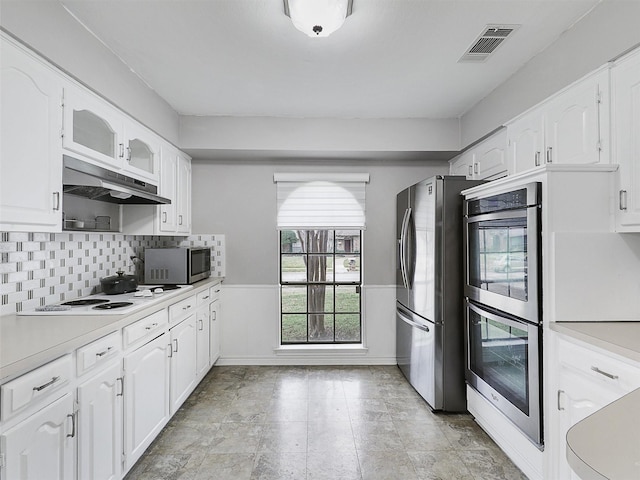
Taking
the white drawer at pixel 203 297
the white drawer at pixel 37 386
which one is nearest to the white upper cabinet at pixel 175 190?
the white drawer at pixel 203 297

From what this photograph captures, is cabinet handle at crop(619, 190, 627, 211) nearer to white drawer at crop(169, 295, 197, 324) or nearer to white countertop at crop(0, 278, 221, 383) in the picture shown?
white countertop at crop(0, 278, 221, 383)

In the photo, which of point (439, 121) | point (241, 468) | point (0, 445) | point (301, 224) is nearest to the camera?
point (0, 445)

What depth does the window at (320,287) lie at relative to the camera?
400 centimetres

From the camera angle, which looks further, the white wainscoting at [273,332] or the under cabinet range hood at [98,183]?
the white wainscoting at [273,332]

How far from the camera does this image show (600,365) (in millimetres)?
1514

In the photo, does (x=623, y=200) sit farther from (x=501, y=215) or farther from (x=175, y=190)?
(x=175, y=190)

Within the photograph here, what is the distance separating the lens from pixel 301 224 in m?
3.87

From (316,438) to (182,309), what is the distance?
1349 millimetres

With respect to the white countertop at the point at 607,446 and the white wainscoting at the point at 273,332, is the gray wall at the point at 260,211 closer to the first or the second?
the white wainscoting at the point at 273,332

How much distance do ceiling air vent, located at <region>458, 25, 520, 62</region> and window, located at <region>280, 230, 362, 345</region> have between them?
6.84 feet

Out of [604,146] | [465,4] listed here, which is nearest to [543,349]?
[604,146]

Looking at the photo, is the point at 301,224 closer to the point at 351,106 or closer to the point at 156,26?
the point at 351,106

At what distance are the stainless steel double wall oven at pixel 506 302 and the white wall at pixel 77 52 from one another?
8.14 feet

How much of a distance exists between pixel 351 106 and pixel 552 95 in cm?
153
